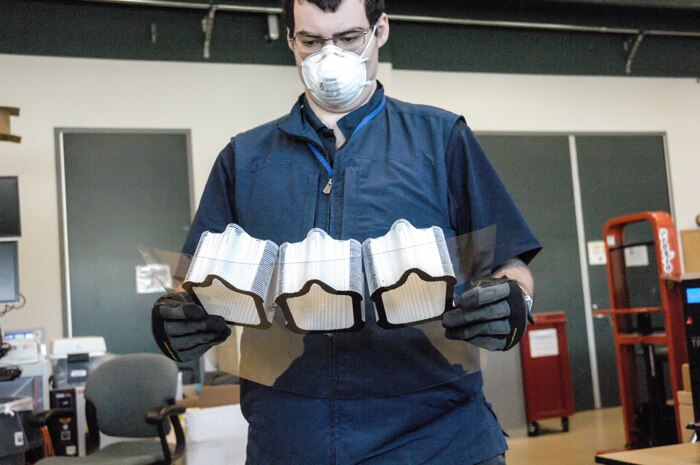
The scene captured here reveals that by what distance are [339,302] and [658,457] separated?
1.43 m

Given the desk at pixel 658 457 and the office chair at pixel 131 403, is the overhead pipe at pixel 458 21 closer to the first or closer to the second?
the office chair at pixel 131 403

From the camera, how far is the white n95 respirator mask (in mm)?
1239

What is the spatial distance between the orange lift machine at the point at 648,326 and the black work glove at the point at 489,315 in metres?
3.58

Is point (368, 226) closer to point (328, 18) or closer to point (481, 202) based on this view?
point (481, 202)

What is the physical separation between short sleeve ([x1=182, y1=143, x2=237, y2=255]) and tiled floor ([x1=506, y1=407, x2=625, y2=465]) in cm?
390

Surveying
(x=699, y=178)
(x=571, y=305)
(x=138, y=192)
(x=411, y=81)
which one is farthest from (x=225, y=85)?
(x=699, y=178)

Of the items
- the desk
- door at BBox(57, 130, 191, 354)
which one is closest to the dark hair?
the desk

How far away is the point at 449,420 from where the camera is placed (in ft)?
3.58

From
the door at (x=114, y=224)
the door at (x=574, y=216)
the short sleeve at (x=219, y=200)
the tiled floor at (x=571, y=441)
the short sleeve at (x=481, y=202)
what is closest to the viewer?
the short sleeve at (x=481, y=202)

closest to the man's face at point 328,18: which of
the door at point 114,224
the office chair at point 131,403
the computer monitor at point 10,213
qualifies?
the office chair at point 131,403

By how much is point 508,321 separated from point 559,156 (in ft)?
20.9

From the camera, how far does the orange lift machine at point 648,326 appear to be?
179 inches

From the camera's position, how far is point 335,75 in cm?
124

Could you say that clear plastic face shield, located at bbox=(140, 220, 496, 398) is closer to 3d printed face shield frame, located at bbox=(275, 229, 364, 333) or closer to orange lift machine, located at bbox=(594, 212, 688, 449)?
3d printed face shield frame, located at bbox=(275, 229, 364, 333)
